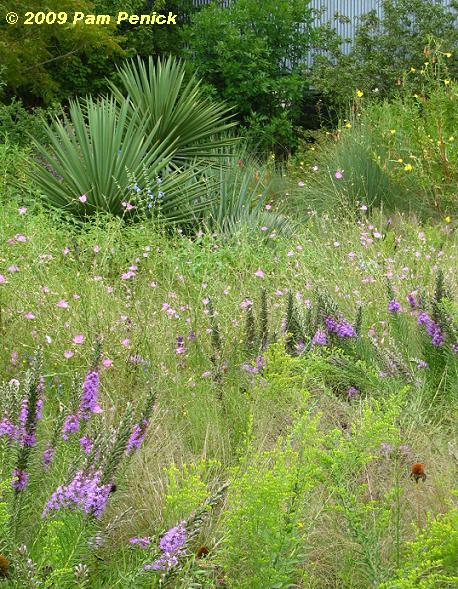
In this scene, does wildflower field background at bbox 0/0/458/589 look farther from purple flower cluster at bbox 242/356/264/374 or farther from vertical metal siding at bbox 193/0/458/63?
vertical metal siding at bbox 193/0/458/63

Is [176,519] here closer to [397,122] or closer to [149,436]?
[149,436]

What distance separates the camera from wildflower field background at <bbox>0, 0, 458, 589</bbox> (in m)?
1.92

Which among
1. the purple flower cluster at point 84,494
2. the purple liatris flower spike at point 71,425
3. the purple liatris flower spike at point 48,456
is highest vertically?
the purple flower cluster at point 84,494

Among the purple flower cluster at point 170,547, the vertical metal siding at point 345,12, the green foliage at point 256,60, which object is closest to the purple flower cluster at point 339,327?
the purple flower cluster at point 170,547

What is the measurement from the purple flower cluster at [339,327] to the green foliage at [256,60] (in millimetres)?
10227

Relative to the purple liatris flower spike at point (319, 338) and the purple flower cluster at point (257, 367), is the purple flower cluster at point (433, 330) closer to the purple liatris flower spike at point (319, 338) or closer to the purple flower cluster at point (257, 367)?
the purple liatris flower spike at point (319, 338)

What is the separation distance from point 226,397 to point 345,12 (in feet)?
57.1

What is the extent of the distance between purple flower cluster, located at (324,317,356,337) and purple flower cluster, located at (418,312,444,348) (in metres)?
0.30

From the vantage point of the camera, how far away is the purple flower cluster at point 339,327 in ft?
12.0

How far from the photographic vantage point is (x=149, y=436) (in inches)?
121

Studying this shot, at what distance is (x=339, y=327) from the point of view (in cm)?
367

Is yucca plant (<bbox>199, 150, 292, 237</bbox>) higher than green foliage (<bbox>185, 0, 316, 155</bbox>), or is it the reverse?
green foliage (<bbox>185, 0, 316, 155</bbox>)

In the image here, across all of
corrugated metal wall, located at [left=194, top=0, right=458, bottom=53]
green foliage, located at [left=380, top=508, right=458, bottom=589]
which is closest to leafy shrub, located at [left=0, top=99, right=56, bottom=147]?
corrugated metal wall, located at [left=194, top=0, right=458, bottom=53]

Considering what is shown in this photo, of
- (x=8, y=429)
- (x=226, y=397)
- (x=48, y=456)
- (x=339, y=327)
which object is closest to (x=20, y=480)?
(x=8, y=429)
